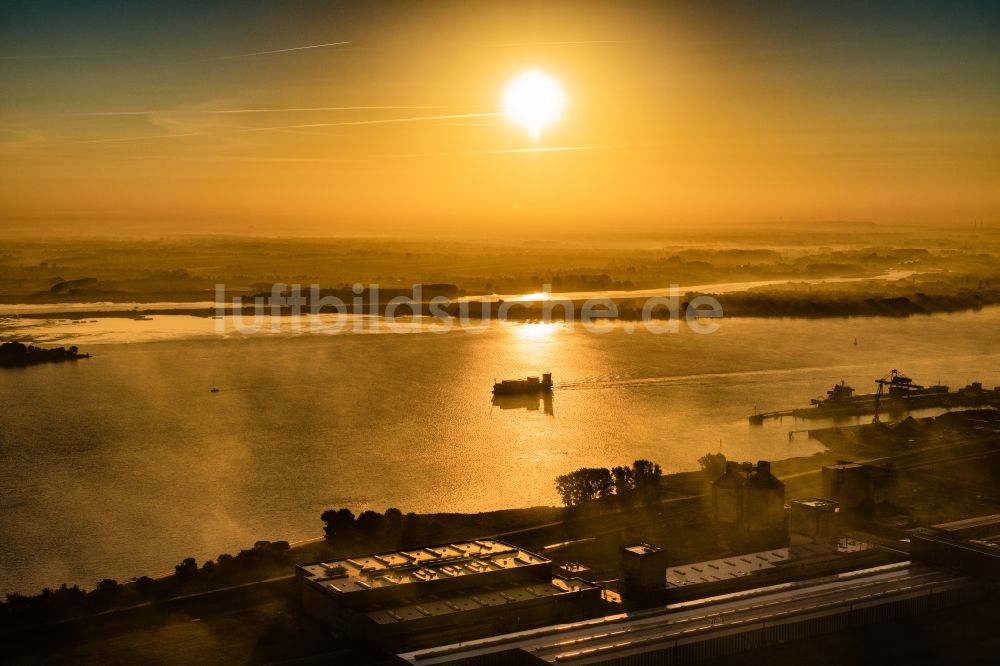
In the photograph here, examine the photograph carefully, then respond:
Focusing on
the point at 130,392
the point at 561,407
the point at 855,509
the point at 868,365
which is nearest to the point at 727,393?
the point at 561,407

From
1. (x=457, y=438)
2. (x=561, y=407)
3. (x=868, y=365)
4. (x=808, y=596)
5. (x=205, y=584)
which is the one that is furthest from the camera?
(x=868, y=365)

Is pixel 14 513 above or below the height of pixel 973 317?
below

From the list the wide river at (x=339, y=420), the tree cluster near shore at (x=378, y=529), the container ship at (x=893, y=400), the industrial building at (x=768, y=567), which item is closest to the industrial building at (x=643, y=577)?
the industrial building at (x=768, y=567)

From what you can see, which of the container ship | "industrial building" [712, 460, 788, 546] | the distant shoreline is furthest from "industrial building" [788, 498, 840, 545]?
the distant shoreline

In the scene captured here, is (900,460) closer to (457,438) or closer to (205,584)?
(457,438)

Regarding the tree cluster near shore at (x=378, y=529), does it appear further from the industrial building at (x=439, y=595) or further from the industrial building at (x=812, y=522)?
the industrial building at (x=812, y=522)

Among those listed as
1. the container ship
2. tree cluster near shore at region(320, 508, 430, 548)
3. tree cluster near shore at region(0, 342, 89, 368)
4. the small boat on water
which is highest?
tree cluster near shore at region(0, 342, 89, 368)

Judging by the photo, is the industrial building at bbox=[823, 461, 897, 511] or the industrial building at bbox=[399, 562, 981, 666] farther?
the industrial building at bbox=[823, 461, 897, 511]

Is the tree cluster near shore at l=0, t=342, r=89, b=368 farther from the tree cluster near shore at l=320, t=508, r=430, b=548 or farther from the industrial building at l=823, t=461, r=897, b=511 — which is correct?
the industrial building at l=823, t=461, r=897, b=511
